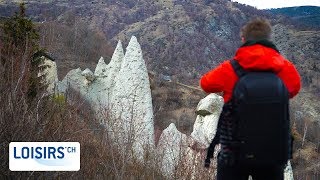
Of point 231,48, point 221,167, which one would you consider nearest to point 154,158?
point 221,167

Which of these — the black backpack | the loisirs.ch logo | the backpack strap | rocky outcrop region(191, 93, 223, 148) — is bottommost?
rocky outcrop region(191, 93, 223, 148)

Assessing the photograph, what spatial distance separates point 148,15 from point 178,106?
10439 centimetres

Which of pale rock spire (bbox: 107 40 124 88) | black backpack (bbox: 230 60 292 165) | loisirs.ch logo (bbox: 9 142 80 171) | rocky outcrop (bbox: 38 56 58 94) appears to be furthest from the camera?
pale rock spire (bbox: 107 40 124 88)

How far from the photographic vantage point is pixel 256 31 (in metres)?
3.21

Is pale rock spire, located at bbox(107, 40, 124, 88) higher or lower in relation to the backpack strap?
lower

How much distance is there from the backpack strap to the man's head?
215mm

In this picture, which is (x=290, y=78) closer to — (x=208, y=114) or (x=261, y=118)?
(x=261, y=118)

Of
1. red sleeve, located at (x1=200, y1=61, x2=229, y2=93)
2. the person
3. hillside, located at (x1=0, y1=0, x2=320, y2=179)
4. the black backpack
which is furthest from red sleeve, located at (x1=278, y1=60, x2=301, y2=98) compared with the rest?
hillside, located at (x1=0, y1=0, x2=320, y2=179)

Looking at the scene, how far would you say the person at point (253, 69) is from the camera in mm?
3066

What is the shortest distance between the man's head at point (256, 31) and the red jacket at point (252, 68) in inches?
3.6

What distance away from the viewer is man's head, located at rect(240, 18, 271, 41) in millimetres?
3197

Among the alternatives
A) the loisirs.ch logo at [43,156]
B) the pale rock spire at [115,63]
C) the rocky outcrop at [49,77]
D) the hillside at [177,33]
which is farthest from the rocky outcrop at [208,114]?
the hillside at [177,33]

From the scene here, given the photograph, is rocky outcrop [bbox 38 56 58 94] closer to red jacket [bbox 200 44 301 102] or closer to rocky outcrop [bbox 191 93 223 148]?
red jacket [bbox 200 44 301 102]

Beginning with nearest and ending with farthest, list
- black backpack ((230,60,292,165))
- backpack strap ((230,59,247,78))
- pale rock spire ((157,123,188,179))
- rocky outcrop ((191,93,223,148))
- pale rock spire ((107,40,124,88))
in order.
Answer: black backpack ((230,60,292,165)) < backpack strap ((230,59,247,78)) < pale rock spire ((157,123,188,179)) < rocky outcrop ((191,93,223,148)) < pale rock spire ((107,40,124,88))
